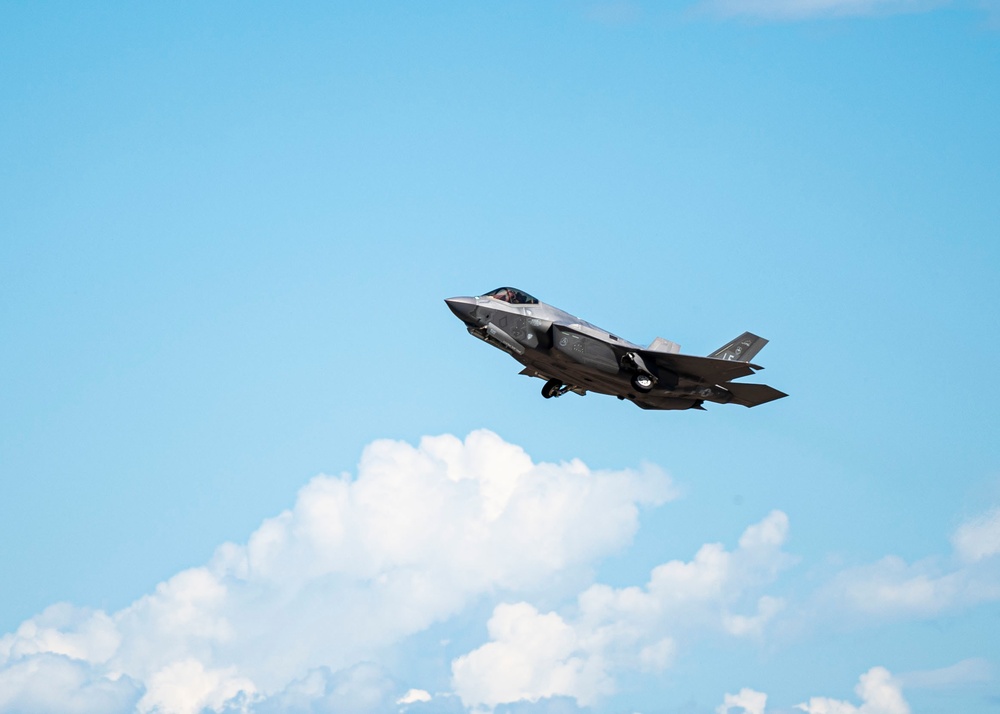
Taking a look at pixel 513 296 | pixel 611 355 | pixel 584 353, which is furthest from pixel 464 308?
pixel 611 355

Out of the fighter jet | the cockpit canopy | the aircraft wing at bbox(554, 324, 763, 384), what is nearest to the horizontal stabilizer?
the fighter jet

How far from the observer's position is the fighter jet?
64000mm

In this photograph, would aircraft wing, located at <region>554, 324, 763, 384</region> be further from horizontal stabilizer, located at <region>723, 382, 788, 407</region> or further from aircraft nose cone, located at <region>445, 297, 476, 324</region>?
aircraft nose cone, located at <region>445, 297, 476, 324</region>

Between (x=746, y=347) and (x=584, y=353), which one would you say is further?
(x=746, y=347)

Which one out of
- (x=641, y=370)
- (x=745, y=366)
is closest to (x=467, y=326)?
(x=641, y=370)

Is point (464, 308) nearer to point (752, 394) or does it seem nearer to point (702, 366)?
point (702, 366)

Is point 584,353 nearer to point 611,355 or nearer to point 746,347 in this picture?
point 611,355

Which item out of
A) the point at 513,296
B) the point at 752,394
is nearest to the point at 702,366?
the point at 752,394

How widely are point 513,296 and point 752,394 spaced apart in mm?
10957

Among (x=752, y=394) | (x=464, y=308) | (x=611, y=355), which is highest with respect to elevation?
(x=464, y=308)

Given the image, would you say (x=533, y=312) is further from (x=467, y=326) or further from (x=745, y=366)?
(x=745, y=366)

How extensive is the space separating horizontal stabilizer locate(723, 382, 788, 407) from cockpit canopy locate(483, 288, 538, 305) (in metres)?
8.98

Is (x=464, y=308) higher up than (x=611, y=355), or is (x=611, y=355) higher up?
(x=464, y=308)

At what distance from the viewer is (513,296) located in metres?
65.2
